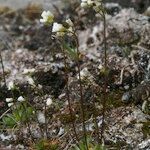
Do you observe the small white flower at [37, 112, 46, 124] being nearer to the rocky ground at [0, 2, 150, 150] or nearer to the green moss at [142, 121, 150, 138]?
the rocky ground at [0, 2, 150, 150]

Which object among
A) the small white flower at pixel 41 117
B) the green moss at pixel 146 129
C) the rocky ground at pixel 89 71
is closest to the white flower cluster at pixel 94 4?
the rocky ground at pixel 89 71

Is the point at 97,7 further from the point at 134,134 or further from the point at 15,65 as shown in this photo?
the point at 15,65

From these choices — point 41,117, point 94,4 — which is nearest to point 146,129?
point 41,117

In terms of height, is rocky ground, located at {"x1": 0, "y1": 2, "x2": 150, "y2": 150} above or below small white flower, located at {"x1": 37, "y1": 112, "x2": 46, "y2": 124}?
above

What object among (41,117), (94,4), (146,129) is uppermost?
(94,4)

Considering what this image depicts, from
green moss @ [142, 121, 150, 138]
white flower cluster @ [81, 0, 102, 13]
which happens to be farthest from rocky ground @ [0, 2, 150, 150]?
white flower cluster @ [81, 0, 102, 13]

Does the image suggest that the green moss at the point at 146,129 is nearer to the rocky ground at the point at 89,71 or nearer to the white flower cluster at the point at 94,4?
the rocky ground at the point at 89,71

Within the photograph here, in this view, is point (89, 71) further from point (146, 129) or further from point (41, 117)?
point (146, 129)

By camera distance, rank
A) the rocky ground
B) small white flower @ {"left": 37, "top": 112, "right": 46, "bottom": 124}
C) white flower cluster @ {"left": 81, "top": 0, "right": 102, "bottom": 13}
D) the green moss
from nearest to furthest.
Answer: white flower cluster @ {"left": 81, "top": 0, "right": 102, "bottom": 13} → the green moss → the rocky ground → small white flower @ {"left": 37, "top": 112, "right": 46, "bottom": 124}

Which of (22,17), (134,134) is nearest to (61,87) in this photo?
(134,134)
